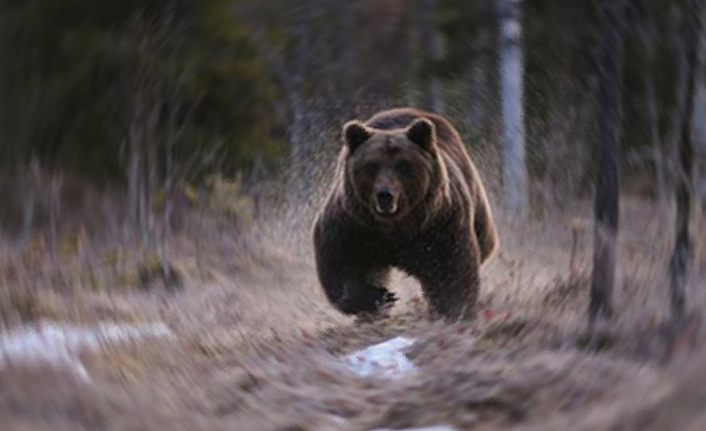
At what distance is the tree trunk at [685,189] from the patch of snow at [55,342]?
190 cm

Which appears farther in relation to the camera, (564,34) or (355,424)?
(564,34)

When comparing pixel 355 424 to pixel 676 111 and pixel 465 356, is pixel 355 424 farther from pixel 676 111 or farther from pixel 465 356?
pixel 676 111

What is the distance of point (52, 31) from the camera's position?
2465 millimetres

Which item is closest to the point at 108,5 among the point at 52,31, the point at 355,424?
the point at 52,31

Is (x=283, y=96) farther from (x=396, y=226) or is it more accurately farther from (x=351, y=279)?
(x=351, y=279)

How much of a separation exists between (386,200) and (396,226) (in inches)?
10.7

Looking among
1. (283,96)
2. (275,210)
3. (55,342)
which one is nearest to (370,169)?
(283,96)

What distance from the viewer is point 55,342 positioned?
8.68 feet

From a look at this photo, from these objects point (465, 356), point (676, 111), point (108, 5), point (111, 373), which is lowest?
point (111, 373)

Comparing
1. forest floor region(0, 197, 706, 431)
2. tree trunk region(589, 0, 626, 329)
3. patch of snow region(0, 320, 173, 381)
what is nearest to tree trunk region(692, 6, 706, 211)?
forest floor region(0, 197, 706, 431)

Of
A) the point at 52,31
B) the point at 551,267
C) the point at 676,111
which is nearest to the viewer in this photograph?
the point at 52,31

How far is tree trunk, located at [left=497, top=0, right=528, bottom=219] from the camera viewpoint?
4.76 m

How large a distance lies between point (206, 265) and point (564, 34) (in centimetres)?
206

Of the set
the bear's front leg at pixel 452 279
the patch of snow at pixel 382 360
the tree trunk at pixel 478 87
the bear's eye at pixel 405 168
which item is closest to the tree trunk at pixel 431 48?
the tree trunk at pixel 478 87
